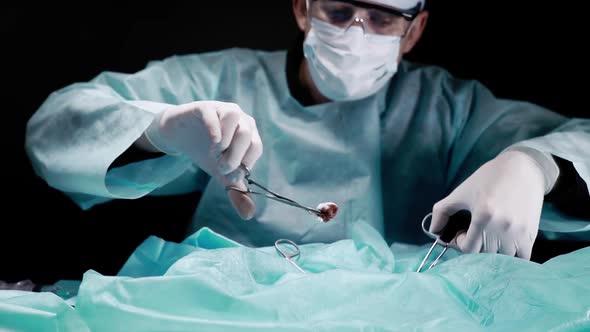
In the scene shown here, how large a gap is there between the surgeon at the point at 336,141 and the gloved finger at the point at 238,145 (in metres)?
0.02

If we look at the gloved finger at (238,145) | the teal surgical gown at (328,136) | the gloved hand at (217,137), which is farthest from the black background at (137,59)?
the gloved finger at (238,145)

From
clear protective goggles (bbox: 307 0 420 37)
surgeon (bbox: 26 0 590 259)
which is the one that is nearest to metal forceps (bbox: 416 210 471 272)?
surgeon (bbox: 26 0 590 259)

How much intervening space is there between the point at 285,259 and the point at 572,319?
46cm

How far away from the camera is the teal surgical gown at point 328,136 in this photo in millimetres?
1647

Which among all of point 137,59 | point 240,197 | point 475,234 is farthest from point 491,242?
point 137,59

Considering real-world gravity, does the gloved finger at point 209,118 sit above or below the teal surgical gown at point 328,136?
above

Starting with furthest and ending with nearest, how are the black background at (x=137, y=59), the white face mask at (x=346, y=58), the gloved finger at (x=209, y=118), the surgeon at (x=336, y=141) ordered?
the black background at (x=137, y=59) → the white face mask at (x=346, y=58) → the surgeon at (x=336, y=141) → the gloved finger at (x=209, y=118)

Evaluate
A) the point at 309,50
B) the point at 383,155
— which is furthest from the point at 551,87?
the point at 309,50

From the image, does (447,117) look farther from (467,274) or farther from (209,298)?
(209,298)

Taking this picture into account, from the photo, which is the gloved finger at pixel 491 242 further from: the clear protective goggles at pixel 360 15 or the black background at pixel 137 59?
the black background at pixel 137 59

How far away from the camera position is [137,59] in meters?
1.95

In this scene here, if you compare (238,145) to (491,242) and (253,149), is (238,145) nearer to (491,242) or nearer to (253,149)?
(253,149)

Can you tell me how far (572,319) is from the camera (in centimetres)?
96

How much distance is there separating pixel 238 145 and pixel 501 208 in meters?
0.48
